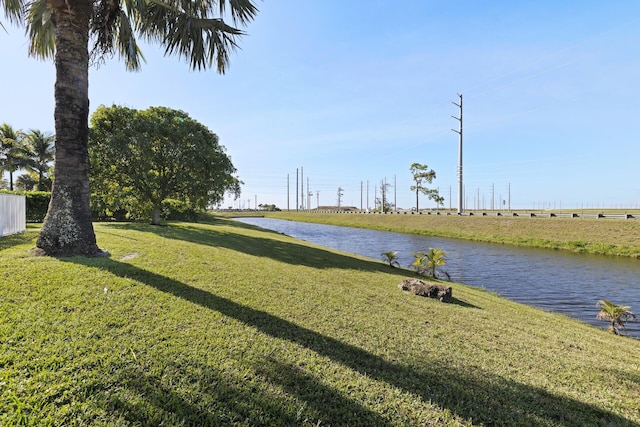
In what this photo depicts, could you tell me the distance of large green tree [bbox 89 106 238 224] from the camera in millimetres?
14594

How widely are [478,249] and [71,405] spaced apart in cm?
2489

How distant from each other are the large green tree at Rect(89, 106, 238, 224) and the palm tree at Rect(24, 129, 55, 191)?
24081 millimetres

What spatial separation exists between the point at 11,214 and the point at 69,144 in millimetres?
5519

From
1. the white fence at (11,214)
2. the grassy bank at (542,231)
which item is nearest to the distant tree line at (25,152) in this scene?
the white fence at (11,214)

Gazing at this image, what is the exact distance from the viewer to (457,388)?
3404mm

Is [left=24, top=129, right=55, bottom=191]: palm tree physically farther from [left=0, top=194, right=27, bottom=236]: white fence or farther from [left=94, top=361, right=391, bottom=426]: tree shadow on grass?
[left=94, top=361, right=391, bottom=426]: tree shadow on grass

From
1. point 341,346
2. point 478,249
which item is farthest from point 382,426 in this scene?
point 478,249

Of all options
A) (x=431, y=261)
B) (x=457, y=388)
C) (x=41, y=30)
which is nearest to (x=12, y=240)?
(x=41, y=30)

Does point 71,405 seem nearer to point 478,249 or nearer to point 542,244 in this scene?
point 478,249

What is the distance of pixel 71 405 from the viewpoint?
245 centimetres

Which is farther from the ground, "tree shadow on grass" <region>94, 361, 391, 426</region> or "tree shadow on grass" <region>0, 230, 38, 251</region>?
"tree shadow on grass" <region>0, 230, 38, 251</region>

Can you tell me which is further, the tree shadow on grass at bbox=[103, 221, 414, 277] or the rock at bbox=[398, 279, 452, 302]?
the tree shadow on grass at bbox=[103, 221, 414, 277]

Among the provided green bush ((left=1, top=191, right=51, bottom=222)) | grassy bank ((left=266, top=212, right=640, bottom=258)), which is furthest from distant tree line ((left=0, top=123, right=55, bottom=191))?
grassy bank ((left=266, top=212, right=640, bottom=258))

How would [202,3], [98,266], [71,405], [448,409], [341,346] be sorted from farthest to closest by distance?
1. [202,3]
2. [98,266]
3. [341,346]
4. [448,409]
5. [71,405]
